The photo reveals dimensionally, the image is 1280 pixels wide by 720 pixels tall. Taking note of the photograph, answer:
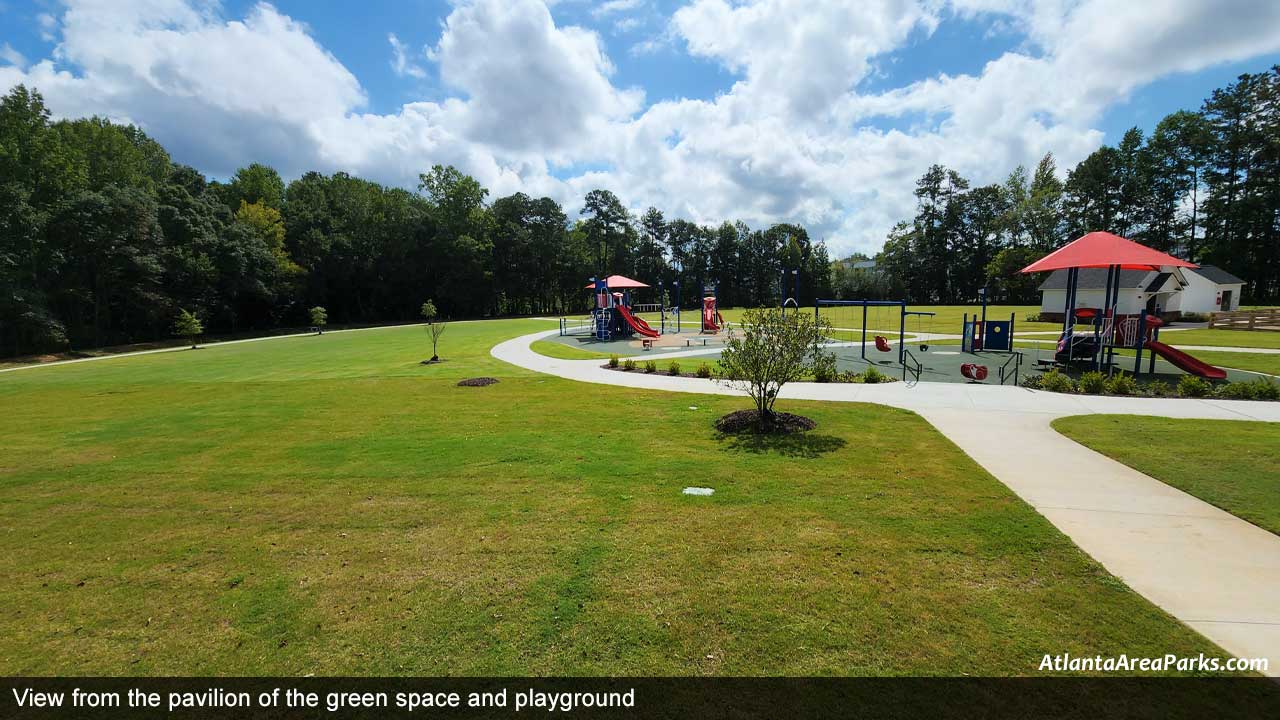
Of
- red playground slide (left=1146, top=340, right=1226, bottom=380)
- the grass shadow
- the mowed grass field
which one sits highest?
red playground slide (left=1146, top=340, right=1226, bottom=380)

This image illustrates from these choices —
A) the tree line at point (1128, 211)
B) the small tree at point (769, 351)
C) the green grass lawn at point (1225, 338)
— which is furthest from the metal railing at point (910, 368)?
the tree line at point (1128, 211)

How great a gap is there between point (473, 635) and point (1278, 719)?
4683 millimetres

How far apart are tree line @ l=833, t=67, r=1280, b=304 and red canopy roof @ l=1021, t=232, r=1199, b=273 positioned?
48.7 metres

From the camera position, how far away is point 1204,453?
716 centimetres

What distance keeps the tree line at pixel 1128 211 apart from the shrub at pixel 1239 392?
2081 inches

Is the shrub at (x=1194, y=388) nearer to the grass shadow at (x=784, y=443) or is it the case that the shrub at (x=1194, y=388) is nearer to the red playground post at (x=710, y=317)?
the grass shadow at (x=784, y=443)

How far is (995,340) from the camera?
69.1 ft

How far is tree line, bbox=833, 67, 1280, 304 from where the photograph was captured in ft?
151

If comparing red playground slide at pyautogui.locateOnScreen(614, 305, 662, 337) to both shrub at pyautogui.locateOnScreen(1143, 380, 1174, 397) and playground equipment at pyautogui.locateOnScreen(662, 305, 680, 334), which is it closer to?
playground equipment at pyautogui.locateOnScreen(662, 305, 680, 334)

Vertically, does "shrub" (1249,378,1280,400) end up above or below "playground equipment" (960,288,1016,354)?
below

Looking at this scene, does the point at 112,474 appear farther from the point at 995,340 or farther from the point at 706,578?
the point at 995,340

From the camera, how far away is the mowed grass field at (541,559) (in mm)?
3355

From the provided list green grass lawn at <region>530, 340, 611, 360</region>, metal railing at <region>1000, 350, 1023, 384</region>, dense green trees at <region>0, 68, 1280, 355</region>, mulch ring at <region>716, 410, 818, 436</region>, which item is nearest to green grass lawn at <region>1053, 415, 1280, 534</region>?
metal railing at <region>1000, 350, 1023, 384</region>

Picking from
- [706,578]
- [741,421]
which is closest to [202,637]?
[706,578]
